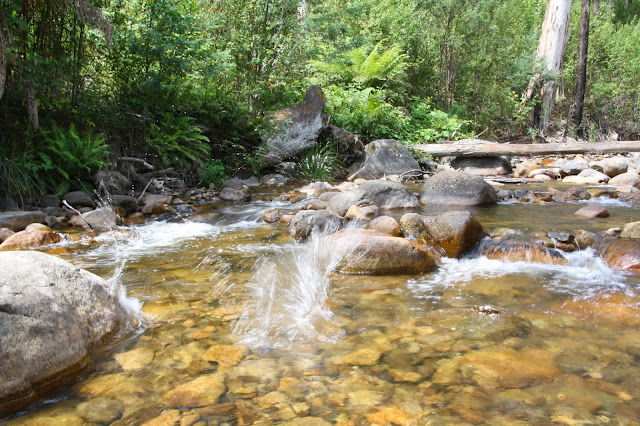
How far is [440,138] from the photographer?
15.0 metres

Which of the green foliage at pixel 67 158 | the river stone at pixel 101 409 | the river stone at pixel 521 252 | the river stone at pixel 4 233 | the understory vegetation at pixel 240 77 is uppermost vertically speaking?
the understory vegetation at pixel 240 77

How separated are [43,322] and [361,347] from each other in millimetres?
1896

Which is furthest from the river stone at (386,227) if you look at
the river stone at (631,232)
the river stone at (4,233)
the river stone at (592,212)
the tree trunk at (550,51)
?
the tree trunk at (550,51)

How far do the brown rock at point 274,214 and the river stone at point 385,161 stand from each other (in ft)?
13.6

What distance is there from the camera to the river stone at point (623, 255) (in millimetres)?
4637

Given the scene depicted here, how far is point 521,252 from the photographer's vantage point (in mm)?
5164

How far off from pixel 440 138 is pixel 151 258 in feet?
38.0

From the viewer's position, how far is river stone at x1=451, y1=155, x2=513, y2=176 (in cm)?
1266

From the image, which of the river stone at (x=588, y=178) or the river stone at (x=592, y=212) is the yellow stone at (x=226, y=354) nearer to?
the river stone at (x=592, y=212)

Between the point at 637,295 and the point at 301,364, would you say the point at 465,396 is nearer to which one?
the point at 301,364

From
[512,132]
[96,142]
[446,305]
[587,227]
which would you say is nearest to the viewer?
[446,305]

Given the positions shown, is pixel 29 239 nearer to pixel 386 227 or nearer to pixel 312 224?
pixel 312 224

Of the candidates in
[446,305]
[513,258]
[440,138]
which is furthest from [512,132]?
[446,305]

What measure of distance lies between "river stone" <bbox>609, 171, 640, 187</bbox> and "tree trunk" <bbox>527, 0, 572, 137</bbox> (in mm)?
8129
